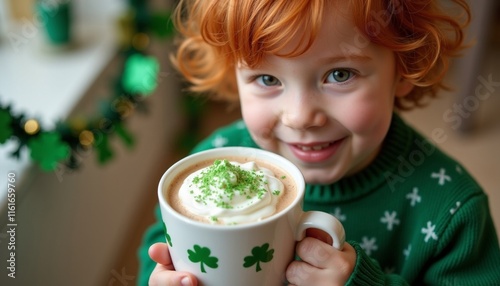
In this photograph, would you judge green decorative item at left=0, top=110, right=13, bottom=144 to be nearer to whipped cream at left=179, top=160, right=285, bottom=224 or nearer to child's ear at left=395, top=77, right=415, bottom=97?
whipped cream at left=179, top=160, right=285, bottom=224

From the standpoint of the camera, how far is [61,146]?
3.49ft

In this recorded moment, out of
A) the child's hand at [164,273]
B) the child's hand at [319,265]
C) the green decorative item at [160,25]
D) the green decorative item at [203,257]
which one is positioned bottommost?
the green decorative item at [160,25]

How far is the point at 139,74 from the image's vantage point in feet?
4.80

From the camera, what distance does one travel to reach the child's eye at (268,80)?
73cm

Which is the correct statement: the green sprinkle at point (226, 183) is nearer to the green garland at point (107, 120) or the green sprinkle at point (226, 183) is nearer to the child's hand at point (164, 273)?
the child's hand at point (164, 273)

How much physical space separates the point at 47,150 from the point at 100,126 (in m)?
0.21

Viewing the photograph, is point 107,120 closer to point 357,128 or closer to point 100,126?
point 100,126

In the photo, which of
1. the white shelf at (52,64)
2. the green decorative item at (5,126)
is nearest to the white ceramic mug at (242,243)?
the green decorative item at (5,126)

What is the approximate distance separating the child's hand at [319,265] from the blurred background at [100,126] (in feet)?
1.95

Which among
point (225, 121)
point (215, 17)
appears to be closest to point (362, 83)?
point (215, 17)

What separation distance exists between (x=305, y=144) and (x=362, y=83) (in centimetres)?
11

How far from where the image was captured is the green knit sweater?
0.80 metres

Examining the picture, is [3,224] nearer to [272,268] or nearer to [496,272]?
[272,268]

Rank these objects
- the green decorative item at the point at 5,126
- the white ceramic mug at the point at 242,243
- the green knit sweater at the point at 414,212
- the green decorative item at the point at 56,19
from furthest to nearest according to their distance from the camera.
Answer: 1. the green decorative item at the point at 56,19
2. the green decorative item at the point at 5,126
3. the green knit sweater at the point at 414,212
4. the white ceramic mug at the point at 242,243
